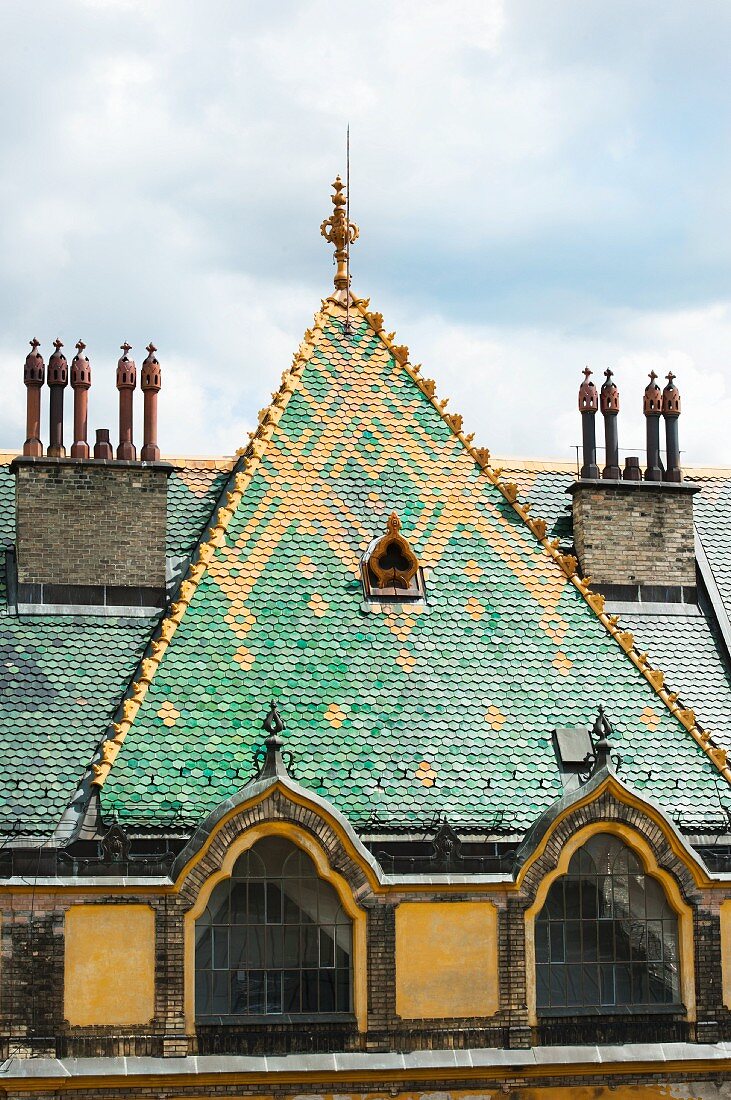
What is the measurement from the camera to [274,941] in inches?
971

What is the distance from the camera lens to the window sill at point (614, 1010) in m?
25.2

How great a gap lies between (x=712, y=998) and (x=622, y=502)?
8.55m

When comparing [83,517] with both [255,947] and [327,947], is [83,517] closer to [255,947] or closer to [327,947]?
[255,947]

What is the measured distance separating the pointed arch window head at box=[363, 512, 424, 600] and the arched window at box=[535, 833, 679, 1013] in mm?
4994

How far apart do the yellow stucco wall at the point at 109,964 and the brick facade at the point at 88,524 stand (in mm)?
6017

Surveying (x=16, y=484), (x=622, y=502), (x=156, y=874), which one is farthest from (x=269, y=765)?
(x=622, y=502)

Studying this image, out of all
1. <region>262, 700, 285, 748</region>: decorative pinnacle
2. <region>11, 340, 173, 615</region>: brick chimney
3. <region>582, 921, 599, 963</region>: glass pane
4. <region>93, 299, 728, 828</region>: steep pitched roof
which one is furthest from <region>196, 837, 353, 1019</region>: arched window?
<region>11, 340, 173, 615</region>: brick chimney

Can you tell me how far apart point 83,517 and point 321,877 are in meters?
7.24

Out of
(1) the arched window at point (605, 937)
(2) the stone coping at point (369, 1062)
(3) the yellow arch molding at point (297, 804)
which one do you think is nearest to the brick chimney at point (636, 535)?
(1) the arched window at point (605, 937)

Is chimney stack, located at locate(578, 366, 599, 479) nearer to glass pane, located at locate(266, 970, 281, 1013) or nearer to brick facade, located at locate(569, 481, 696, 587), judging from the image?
brick facade, located at locate(569, 481, 696, 587)

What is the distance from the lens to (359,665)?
27.0 m

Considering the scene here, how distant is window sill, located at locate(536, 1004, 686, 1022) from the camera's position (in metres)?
25.2

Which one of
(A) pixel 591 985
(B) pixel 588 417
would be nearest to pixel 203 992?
(A) pixel 591 985

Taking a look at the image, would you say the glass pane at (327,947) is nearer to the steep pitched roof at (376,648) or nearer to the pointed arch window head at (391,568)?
the steep pitched roof at (376,648)
